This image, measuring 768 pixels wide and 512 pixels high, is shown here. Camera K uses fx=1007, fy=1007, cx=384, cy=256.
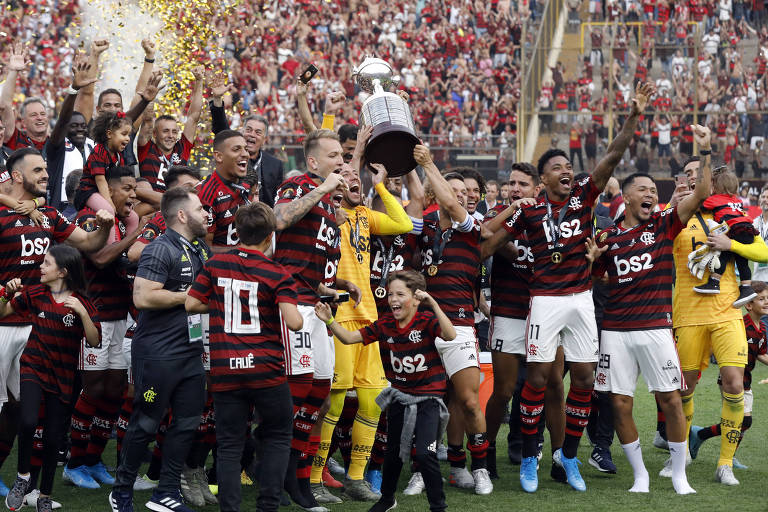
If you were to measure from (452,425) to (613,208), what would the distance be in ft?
13.2

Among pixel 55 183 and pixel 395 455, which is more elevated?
pixel 55 183

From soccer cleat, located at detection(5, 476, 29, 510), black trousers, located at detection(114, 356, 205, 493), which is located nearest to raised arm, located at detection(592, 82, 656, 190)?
black trousers, located at detection(114, 356, 205, 493)

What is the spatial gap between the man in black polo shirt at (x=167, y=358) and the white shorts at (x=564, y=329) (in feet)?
8.85

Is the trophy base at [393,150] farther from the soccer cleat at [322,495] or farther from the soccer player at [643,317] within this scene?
the soccer cleat at [322,495]

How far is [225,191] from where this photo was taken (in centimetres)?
747

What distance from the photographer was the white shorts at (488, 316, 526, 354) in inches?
329

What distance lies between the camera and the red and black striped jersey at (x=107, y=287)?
7.80 m

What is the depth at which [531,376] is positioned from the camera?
8047 mm

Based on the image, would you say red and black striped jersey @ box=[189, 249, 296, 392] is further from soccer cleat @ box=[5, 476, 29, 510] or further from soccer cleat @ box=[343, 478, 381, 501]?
soccer cleat @ box=[5, 476, 29, 510]

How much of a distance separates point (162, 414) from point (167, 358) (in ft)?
1.27

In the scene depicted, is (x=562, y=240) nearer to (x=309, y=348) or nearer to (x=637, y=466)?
(x=637, y=466)

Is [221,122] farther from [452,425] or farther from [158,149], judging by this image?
[452,425]

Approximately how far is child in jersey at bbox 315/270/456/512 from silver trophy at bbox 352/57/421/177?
1071 mm

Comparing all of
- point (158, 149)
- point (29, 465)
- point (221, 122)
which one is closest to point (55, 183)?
point (158, 149)
